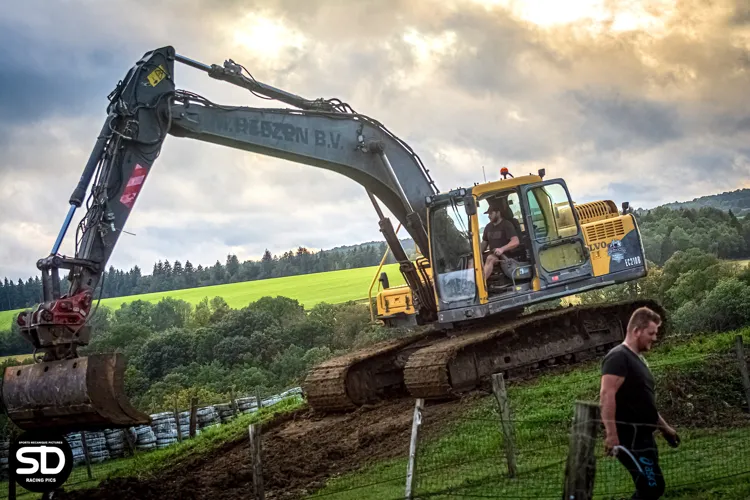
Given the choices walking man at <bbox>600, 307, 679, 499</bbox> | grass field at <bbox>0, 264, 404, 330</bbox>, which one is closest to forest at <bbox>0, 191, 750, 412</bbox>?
grass field at <bbox>0, 264, 404, 330</bbox>

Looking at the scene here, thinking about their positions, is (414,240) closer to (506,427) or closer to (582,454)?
(506,427)

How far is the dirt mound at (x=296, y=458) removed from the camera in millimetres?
11180

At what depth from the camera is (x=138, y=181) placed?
12.8m

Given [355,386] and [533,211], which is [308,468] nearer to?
[355,386]

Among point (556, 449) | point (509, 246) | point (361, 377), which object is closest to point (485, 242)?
point (509, 246)

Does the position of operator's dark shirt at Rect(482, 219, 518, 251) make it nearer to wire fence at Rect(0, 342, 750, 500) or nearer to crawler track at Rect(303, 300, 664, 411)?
crawler track at Rect(303, 300, 664, 411)

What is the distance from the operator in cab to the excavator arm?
4.33 feet

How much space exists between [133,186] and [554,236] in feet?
22.8

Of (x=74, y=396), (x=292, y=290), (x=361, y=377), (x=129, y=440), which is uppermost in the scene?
(x=292, y=290)

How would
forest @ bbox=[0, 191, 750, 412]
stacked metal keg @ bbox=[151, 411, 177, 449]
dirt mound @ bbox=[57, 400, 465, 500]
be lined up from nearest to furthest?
dirt mound @ bbox=[57, 400, 465, 500] < stacked metal keg @ bbox=[151, 411, 177, 449] < forest @ bbox=[0, 191, 750, 412]

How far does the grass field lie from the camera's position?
223ft

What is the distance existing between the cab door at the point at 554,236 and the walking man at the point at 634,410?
8189 mm

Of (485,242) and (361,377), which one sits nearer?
(485,242)

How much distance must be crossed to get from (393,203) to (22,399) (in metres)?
7.49
